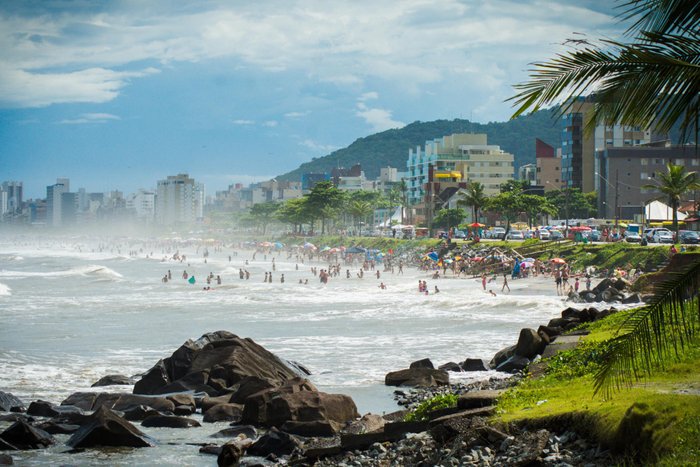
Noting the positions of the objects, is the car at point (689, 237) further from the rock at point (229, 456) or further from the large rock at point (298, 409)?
the rock at point (229, 456)

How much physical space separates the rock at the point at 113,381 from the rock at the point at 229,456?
9578mm

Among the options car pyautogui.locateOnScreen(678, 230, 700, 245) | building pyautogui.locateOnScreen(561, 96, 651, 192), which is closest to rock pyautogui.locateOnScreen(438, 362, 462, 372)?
car pyautogui.locateOnScreen(678, 230, 700, 245)

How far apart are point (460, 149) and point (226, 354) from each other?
159 metres

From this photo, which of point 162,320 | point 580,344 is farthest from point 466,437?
point 162,320

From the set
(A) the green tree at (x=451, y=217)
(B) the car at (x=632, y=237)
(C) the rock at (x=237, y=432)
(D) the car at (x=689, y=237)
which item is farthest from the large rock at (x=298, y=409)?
(A) the green tree at (x=451, y=217)

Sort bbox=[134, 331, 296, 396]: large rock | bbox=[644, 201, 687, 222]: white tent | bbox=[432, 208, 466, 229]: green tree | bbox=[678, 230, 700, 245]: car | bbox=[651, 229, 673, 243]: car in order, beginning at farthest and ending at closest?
bbox=[432, 208, 466, 229]: green tree, bbox=[644, 201, 687, 222]: white tent, bbox=[651, 229, 673, 243]: car, bbox=[678, 230, 700, 245]: car, bbox=[134, 331, 296, 396]: large rock

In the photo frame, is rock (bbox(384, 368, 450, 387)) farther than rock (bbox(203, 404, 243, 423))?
Yes

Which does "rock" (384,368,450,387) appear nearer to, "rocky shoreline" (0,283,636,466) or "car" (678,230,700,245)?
"rocky shoreline" (0,283,636,466)

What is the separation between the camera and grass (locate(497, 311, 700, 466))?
29.8 ft

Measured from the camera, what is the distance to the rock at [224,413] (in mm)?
19484

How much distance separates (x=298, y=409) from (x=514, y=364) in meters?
7.87

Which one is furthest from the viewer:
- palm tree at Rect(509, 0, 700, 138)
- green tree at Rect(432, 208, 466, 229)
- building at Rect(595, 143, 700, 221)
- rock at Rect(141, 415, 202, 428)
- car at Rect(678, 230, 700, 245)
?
green tree at Rect(432, 208, 466, 229)

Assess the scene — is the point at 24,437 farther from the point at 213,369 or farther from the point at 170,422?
the point at 213,369

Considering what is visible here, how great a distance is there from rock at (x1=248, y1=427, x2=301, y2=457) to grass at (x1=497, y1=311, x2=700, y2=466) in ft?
13.8
